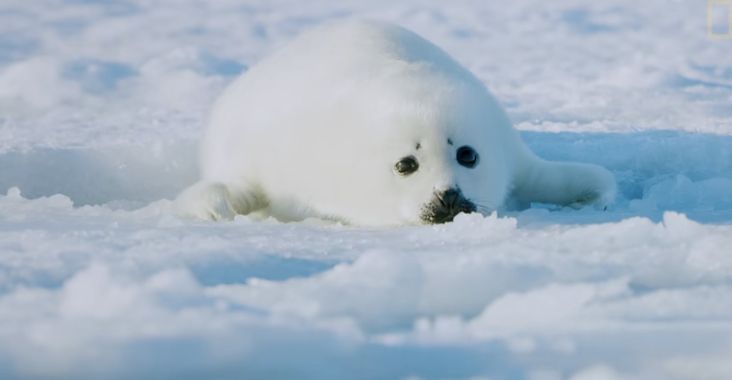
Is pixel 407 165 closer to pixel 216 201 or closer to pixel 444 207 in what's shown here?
pixel 444 207

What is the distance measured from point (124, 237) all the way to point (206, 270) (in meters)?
0.53

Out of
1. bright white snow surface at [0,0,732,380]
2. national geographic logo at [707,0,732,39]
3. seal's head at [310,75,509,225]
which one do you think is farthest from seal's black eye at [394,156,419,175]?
national geographic logo at [707,0,732,39]

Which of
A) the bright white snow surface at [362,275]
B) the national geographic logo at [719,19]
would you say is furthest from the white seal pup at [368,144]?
the national geographic logo at [719,19]

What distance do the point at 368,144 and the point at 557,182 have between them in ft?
3.14

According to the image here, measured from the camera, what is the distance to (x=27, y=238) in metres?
2.64

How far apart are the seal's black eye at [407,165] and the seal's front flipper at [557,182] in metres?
0.86

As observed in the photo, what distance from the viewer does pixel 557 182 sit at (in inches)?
166

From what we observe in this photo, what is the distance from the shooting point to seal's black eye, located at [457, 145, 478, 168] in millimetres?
3523

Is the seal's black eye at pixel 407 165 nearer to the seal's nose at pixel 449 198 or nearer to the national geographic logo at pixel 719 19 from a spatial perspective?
the seal's nose at pixel 449 198

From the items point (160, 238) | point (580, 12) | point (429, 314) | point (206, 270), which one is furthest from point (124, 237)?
point (580, 12)

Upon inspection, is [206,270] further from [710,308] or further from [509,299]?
[710,308]

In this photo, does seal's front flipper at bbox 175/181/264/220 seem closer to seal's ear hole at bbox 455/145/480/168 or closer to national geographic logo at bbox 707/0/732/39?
seal's ear hole at bbox 455/145/480/168

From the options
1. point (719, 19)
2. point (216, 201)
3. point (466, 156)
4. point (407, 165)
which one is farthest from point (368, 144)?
point (719, 19)

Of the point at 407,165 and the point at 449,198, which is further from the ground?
the point at 407,165
